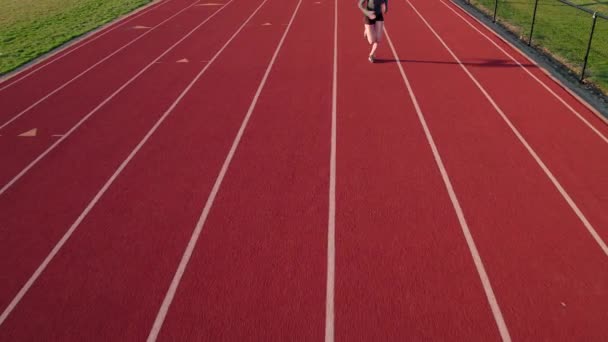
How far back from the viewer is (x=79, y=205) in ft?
17.6

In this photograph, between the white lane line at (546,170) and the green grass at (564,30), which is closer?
the white lane line at (546,170)

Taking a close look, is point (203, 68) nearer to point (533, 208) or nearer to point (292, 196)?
point (292, 196)

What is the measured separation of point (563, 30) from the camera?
1166 centimetres

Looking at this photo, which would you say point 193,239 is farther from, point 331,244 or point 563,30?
point 563,30

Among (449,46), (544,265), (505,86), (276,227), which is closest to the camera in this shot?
(544,265)

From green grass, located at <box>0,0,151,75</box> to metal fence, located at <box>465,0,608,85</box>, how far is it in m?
11.5

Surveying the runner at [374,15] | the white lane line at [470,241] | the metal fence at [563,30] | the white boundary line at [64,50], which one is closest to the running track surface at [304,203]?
the white lane line at [470,241]

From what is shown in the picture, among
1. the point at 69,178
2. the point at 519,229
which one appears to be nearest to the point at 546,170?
the point at 519,229

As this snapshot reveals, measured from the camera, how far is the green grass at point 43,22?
37.3 feet

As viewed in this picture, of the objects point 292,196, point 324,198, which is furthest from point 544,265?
point 292,196

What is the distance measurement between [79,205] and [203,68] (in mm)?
4941

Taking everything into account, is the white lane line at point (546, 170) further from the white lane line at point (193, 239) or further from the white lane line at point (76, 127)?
the white lane line at point (76, 127)

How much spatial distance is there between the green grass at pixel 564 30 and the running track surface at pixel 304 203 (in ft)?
3.53

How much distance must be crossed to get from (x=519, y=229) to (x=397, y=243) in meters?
1.28
